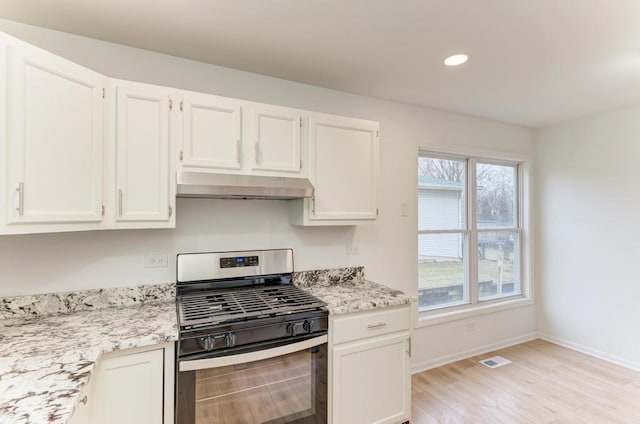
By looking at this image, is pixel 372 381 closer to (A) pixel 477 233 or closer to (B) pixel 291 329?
(B) pixel 291 329

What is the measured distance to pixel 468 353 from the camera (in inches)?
132

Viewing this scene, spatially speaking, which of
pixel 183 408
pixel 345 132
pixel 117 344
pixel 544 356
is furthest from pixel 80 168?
pixel 544 356

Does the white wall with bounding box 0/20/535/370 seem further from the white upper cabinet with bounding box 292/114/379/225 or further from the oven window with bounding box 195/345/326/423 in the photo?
the oven window with bounding box 195/345/326/423

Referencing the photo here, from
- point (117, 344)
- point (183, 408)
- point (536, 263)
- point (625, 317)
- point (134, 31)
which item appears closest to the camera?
point (117, 344)

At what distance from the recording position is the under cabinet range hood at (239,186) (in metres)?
1.78

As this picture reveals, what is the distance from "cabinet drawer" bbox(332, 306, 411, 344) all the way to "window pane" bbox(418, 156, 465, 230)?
130cm

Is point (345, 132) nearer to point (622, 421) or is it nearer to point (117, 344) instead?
point (117, 344)

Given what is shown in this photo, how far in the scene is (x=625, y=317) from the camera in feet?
10.4

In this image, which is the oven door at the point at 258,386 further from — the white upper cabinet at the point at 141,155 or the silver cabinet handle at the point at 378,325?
the white upper cabinet at the point at 141,155

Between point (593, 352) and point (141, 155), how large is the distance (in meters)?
4.58

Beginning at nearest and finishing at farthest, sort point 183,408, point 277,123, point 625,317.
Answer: point 183,408 < point 277,123 < point 625,317

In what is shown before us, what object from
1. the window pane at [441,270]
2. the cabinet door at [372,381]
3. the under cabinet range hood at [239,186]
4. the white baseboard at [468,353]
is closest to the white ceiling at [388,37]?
the under cabinet range hood at [239,186]

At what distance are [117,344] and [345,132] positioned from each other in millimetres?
1828

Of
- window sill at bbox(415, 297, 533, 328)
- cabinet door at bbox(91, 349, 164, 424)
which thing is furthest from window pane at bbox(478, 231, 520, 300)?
cabinet door at bbox(91, 349, 164, 424)
